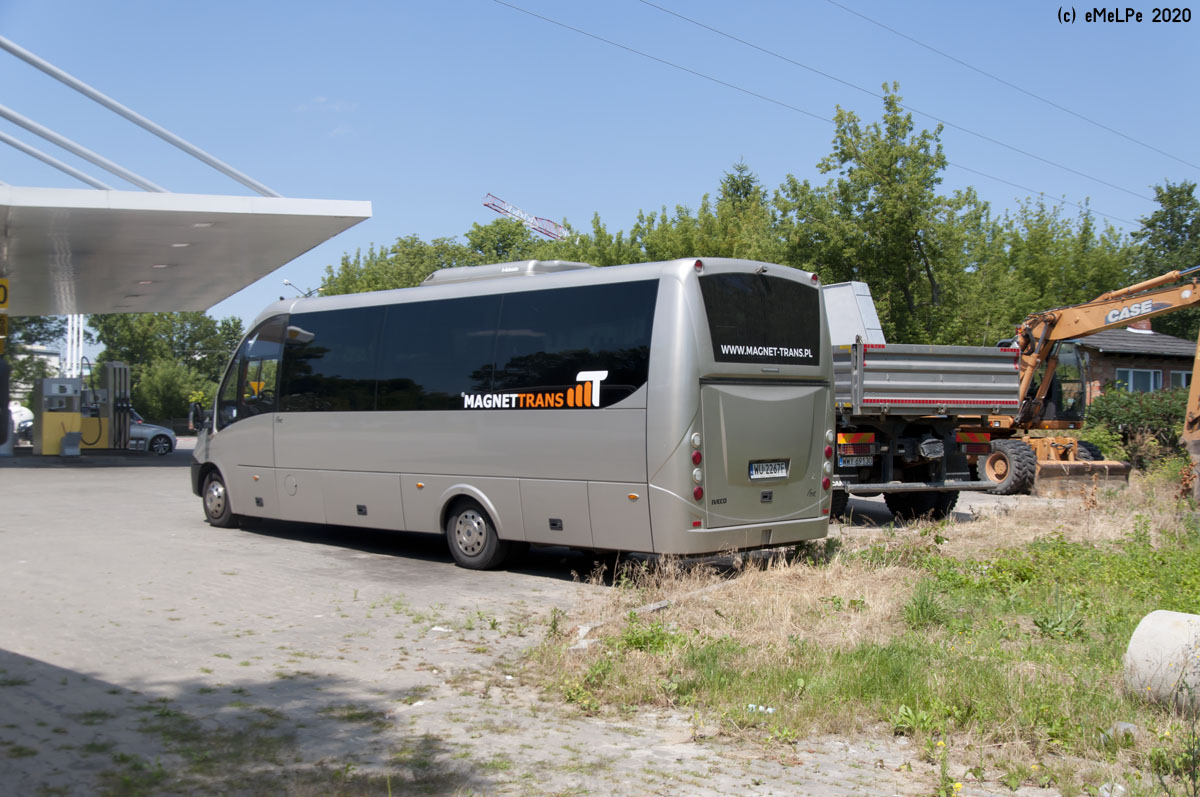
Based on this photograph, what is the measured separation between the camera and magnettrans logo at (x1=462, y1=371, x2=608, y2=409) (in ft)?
33.2

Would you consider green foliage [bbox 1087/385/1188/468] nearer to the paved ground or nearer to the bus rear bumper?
the bus rear bumper

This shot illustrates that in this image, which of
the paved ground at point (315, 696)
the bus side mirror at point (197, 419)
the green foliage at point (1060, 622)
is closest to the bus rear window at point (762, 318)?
the paved ground at point (315, 696)

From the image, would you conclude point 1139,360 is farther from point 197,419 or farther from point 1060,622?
point 1060,622

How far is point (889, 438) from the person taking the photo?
1453cm

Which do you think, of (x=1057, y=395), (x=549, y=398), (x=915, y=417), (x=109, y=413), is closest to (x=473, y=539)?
(x=549, y=398)

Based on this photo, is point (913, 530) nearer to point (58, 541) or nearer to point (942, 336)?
point (58, 541)

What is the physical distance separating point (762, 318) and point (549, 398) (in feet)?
7.37

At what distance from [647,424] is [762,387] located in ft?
4.60

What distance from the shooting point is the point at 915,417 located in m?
14.7

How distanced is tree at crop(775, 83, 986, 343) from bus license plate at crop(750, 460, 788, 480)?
18.6 meters

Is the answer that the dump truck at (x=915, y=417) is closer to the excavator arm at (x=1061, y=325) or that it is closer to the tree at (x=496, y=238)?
the excavator arm at (x=1061, y=325)

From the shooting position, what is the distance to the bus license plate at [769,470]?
1023cm

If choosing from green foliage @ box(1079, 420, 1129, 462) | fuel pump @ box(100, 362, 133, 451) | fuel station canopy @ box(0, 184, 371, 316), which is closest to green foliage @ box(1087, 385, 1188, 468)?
green foliage @ box(1079, 420, 1129, 462)

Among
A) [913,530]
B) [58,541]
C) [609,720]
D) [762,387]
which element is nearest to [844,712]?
[609,720]
